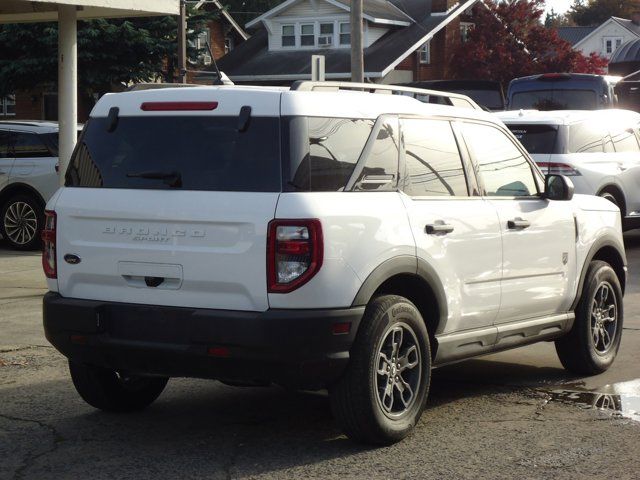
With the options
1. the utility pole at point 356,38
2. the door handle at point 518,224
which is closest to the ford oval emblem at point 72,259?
the door handle at point 518,224

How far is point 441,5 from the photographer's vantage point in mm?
55031

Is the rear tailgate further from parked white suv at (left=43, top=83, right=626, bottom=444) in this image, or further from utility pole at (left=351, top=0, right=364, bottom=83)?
utility pole at (left=351, top=0, right=364, bottom=83)

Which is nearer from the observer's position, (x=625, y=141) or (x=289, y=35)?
(x=625, y=141)

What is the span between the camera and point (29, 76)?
133 feet

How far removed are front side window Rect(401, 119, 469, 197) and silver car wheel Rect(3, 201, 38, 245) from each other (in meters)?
11.5

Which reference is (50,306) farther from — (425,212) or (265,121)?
(425,212)

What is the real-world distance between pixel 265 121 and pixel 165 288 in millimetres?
970

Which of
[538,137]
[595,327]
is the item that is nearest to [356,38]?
[538,137]

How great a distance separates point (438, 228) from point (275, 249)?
1.20 m

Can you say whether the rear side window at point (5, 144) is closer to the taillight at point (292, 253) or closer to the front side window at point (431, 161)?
the front side window at point (431, 161)

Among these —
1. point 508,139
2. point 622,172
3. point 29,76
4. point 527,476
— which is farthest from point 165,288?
point 29,76

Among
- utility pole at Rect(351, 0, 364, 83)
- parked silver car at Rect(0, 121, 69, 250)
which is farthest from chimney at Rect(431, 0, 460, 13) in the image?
parked silver car at Rect(0, 121, 69, 250)

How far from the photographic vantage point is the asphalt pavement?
6.02 m

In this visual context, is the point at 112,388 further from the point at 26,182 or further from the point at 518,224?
the point at 26,182
